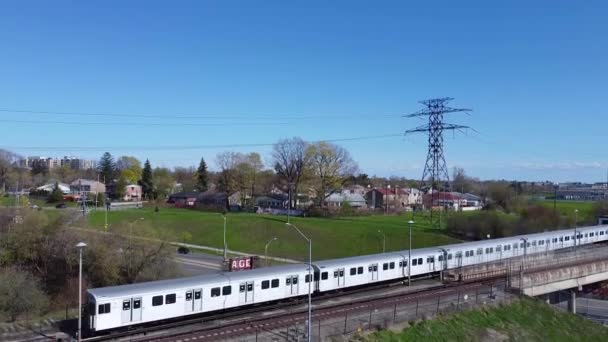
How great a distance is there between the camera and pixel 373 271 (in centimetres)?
4194

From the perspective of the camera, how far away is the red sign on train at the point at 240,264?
1649 inches

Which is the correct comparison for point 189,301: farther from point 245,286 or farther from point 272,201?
point 272,201

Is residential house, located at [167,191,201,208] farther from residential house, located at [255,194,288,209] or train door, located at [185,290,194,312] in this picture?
train door, located at [185,290,194,312]

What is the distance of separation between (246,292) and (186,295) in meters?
4.21

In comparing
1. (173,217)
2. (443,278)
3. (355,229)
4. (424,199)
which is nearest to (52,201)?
(173,217)

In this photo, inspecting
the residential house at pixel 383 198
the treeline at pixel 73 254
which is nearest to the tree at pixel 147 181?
the residential house at pixel 383 198

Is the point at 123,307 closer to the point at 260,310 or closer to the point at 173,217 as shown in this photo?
the point at 260,310

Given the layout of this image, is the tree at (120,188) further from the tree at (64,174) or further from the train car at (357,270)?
the train car at (357,270)

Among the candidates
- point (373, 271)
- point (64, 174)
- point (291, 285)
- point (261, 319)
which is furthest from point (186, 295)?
point (64, 174)

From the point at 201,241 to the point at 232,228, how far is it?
Answer: 6.38m

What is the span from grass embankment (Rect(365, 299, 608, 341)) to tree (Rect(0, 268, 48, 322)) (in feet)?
77.8

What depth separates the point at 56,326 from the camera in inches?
1174

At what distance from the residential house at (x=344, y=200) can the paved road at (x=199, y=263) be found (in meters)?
43.3

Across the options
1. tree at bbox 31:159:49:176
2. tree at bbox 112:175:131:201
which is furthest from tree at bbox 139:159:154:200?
tree at bbox 31:159:49:176
